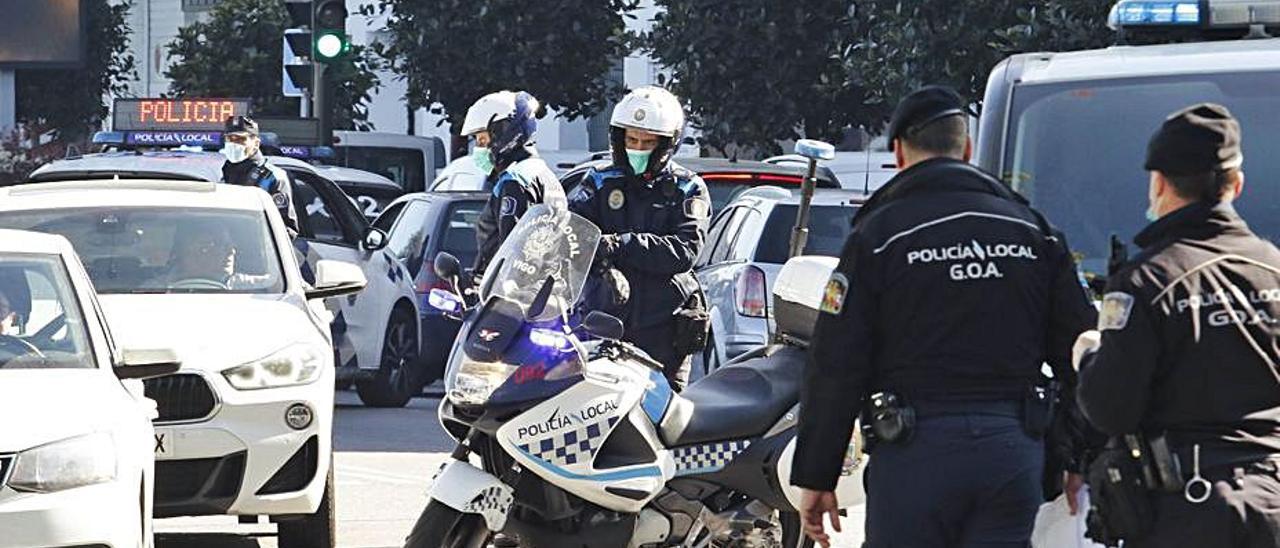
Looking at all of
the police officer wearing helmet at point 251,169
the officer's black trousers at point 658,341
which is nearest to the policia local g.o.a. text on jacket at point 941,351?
the officer's black trousers at point 658,341

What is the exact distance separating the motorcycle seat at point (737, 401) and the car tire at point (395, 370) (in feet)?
28.7

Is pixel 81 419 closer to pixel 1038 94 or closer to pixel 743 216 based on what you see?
pixel 1038 94

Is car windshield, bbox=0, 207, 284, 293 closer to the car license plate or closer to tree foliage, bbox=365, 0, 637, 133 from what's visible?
the car license plate

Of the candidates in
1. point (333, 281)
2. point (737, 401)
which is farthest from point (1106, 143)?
point (333, 281)

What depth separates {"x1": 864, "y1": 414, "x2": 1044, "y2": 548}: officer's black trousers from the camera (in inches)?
217

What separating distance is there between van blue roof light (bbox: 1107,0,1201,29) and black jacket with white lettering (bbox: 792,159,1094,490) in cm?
358

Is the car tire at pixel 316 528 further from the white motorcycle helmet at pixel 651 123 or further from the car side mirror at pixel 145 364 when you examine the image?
the white motorcycle helmet at pixel 651 123

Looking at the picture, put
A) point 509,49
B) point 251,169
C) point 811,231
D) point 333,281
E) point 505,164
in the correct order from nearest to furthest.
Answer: point 505,164
point 333,281
point 811,231
point 251,169
point 509,49

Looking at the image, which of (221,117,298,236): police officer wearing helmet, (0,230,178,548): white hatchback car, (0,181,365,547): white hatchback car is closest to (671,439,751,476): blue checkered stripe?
(0,230,178,548): white hatchback car

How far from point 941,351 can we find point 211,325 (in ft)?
14.7

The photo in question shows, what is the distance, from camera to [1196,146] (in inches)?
208

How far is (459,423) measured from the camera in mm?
7301

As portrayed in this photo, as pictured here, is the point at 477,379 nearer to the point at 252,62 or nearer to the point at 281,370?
the point at 281,370

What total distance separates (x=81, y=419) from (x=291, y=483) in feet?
5.96
